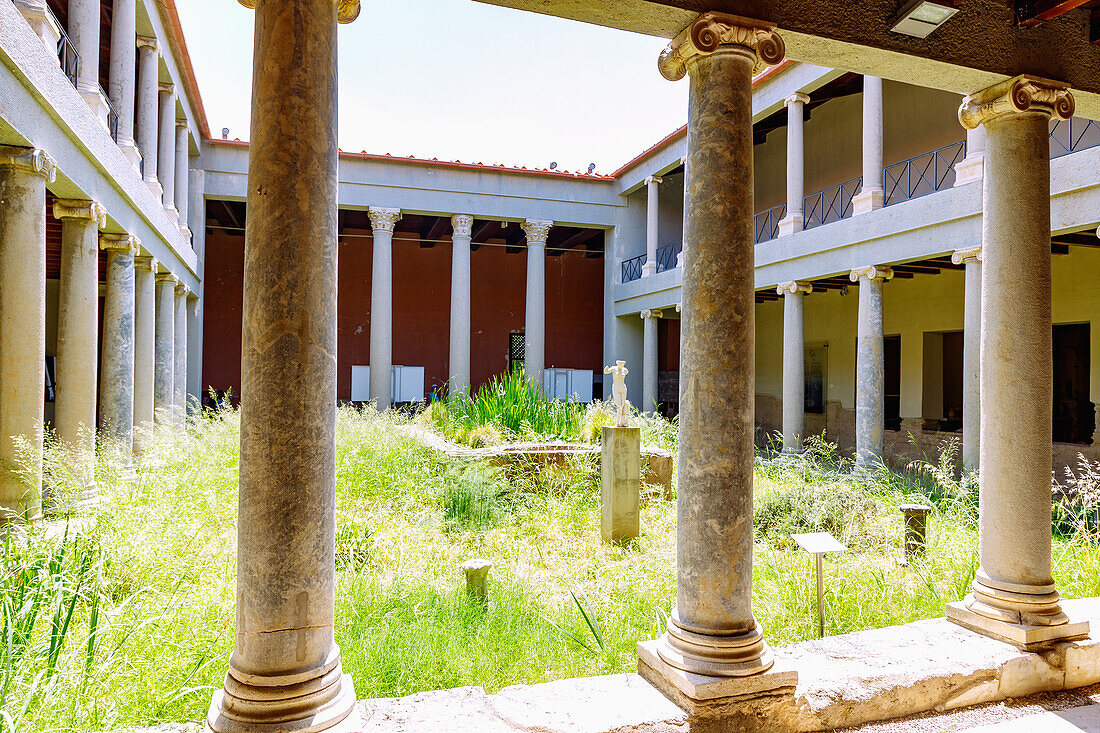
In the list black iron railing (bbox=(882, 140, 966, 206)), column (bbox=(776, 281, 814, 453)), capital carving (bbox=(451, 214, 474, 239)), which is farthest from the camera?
capital carving (bbox=(451, 214, 474, 239))

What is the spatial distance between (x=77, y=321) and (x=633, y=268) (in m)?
13.4

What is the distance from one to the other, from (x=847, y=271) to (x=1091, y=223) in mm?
3761

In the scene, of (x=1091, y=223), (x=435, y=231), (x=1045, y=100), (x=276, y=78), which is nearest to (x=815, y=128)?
(x=1091, y=223)

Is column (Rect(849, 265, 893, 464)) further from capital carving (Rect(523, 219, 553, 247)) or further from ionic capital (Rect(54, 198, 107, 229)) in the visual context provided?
ionic capital (Rect(54, 198, 107, 229))

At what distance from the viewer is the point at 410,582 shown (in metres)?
5.07

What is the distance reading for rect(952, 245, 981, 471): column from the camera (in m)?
8.94

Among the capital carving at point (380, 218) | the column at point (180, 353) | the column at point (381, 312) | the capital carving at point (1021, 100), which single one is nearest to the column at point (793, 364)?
the column at point (381, 312)

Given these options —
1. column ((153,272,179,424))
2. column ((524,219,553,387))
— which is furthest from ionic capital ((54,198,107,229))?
column ((524,219,553,387))

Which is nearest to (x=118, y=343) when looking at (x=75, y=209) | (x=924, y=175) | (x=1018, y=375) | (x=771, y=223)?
(x=75, y=209)

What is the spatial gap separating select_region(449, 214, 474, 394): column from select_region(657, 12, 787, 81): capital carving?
13.3m

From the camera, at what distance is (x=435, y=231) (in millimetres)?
19844

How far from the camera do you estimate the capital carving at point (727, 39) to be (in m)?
3.10

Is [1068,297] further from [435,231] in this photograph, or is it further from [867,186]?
[435,231]

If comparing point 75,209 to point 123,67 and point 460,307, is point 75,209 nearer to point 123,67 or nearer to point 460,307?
point 123,67
